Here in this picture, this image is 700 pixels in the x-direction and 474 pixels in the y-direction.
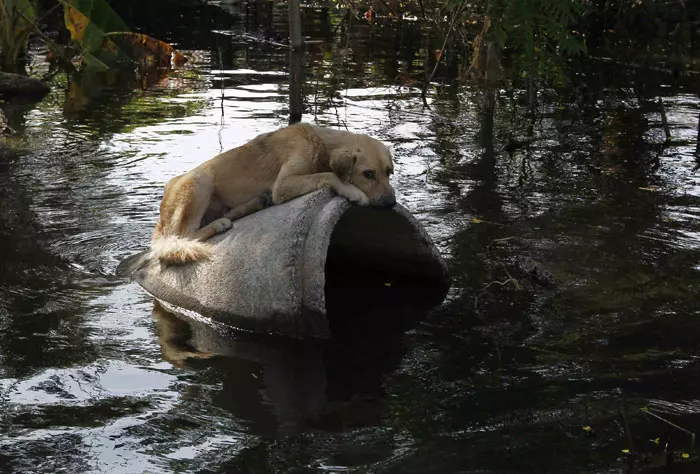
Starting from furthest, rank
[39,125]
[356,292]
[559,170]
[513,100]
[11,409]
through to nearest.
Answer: [513,100] < [39,125] < [559,170] < [356,292] < [11,409]

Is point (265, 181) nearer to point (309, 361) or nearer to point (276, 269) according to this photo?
point (276, 269)

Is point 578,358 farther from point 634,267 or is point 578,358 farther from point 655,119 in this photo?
point 655,119

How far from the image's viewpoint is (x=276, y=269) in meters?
6.74

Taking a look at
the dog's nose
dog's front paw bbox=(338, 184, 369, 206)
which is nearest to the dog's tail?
dog's front paw bbox=(338, 184, 369, 206)

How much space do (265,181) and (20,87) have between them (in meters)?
9.57

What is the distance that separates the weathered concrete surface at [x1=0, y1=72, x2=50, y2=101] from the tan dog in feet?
29.8

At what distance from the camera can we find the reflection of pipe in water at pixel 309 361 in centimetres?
565

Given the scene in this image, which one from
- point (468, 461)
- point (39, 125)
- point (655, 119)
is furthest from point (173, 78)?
point (468, 461)

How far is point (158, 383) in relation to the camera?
598 centimetres

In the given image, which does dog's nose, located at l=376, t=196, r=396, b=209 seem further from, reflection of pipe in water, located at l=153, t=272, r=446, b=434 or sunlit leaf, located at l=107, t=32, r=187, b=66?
sunlit leaf, located at l=107, t=32, r=187, b=66

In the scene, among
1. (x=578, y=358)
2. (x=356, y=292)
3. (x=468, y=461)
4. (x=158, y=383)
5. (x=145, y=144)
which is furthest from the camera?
(x=145, y=144)

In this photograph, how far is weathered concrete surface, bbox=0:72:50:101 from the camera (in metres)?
15.9

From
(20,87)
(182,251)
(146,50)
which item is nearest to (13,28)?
(20,87)

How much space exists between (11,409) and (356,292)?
3215mm
